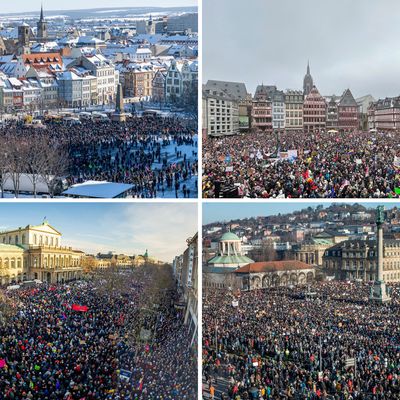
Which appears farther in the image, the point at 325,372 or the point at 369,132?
the point at 369,132

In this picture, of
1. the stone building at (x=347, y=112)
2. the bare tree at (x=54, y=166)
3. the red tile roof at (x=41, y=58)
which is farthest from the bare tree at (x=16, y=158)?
the stone building at (x=347, y=112)

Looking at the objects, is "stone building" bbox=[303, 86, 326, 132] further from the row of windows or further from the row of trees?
the row of windows

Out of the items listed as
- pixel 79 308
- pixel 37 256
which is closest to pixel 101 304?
pixel 79 308

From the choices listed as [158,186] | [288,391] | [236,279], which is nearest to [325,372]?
[288,391]

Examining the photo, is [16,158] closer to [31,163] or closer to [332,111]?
[31,163]

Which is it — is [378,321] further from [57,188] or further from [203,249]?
[57,188]

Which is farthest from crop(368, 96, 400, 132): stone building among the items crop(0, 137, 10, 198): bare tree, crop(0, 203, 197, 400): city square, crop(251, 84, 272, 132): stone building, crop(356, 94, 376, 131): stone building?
crop(0, 137, 10, 198): bare tree

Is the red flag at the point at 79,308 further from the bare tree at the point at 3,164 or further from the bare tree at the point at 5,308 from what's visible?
the bare tree at the point at 3,164
